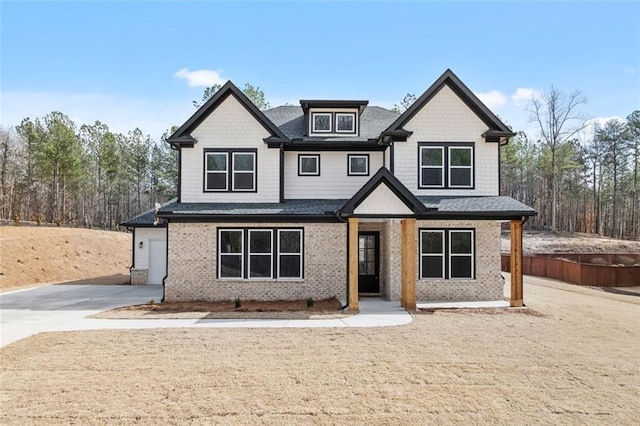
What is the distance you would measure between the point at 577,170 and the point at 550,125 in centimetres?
1333

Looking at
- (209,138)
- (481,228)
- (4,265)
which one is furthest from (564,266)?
(4,265)

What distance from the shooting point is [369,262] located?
53.6 feet

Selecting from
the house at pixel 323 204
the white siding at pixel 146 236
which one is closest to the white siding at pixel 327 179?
the house at pixel 323 204

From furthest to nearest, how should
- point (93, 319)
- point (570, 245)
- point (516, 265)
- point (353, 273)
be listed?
point (570, 245), point (516, 265), point (353, 273), point (93, 319)

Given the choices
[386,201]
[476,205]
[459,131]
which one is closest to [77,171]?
[386,201]

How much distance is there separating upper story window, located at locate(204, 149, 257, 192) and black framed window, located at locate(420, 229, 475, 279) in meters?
6.99

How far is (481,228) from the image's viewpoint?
15.2 m

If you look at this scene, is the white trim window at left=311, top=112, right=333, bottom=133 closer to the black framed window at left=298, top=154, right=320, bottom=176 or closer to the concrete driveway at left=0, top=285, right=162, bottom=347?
the black framed window at left=298, top=154, right=320, bottom=176

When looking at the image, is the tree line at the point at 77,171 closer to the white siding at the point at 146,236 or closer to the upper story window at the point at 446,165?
the white siding at the point at 146,236

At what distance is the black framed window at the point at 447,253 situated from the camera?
15.1m

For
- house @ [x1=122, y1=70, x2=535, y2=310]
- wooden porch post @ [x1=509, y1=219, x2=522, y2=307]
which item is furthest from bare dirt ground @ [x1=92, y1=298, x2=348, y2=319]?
wooden porch post @ [x1=509, y1=219, x2=522, y2=307]

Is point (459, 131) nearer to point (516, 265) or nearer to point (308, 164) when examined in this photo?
point (516, 265)

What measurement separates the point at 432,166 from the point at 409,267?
4554mm

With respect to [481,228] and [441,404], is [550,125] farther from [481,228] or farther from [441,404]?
[441,404]
